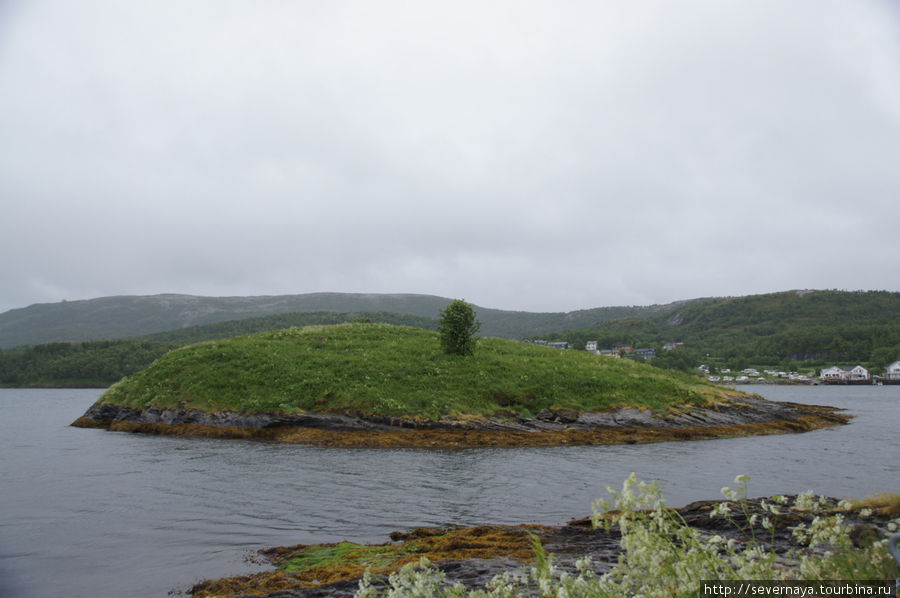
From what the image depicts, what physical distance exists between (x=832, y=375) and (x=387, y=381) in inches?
5503

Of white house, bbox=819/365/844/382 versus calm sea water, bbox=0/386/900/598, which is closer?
calm sea water, bbox=0/386/900/598

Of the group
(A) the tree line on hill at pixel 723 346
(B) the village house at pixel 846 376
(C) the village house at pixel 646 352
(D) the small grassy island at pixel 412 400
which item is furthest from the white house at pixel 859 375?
(D) the small grassy island at pixel 412 400

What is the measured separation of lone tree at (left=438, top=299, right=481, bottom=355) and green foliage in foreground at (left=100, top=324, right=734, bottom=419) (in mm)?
805

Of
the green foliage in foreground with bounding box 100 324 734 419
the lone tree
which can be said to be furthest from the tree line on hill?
the lone tree

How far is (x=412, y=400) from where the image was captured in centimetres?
3016

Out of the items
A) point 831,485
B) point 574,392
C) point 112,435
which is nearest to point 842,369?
point 574,392

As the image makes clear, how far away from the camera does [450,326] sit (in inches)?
1467

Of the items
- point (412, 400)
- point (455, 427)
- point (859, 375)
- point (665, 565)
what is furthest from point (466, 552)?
point (859, 375)

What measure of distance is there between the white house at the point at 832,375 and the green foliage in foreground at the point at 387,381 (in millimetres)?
115680

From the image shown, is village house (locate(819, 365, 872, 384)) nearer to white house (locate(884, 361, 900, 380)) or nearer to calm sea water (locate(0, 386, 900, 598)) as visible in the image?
white house (locate(884, 361, 900, 380))

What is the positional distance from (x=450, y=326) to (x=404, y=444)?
12.8 m

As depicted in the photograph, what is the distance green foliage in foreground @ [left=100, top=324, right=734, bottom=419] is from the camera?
30.3 meters

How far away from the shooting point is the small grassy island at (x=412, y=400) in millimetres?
28047

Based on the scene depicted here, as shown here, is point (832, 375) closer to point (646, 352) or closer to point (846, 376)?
point (846, 376)
